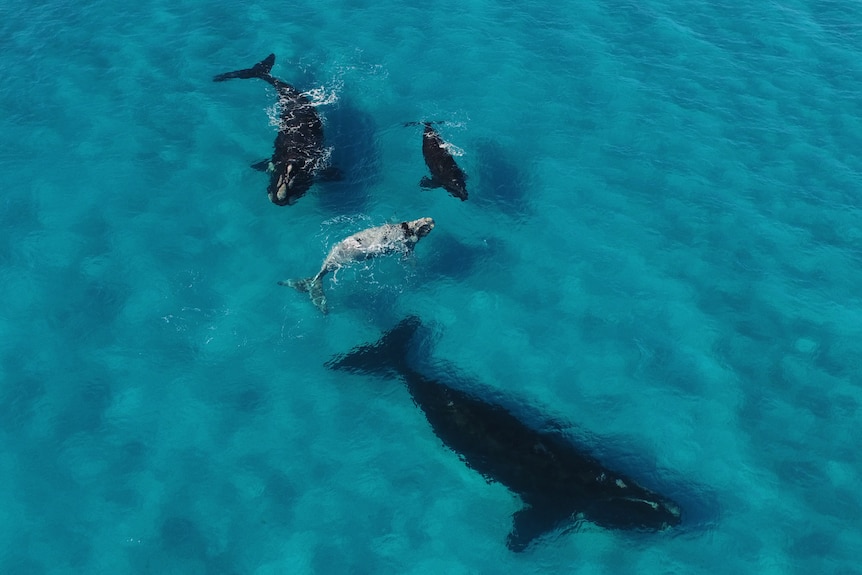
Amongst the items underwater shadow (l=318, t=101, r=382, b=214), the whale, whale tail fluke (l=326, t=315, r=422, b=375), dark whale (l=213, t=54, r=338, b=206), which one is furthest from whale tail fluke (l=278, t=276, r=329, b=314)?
dark whale (l=213, t=54, r=338, b=206)

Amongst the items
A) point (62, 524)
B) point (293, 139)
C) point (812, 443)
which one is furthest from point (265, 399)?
point (812, 443)

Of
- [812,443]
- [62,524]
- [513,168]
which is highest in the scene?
[513,168]

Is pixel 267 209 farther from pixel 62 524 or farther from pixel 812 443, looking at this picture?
pixel 812 443

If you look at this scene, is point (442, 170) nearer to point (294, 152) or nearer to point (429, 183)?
point (429, 183)

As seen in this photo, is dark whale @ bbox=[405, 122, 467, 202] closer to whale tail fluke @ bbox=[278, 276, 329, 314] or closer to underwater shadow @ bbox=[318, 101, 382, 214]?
underwater shadow @ bbox=[318, 101, 382, 214]

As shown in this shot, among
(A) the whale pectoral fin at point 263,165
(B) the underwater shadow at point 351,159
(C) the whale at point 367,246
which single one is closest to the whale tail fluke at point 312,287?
(C) the whale at point 367,246

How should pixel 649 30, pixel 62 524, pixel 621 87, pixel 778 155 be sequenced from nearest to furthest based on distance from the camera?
pixel 62 524 < pixel 778 155 < pixel 621 87 < pixel 649 30
